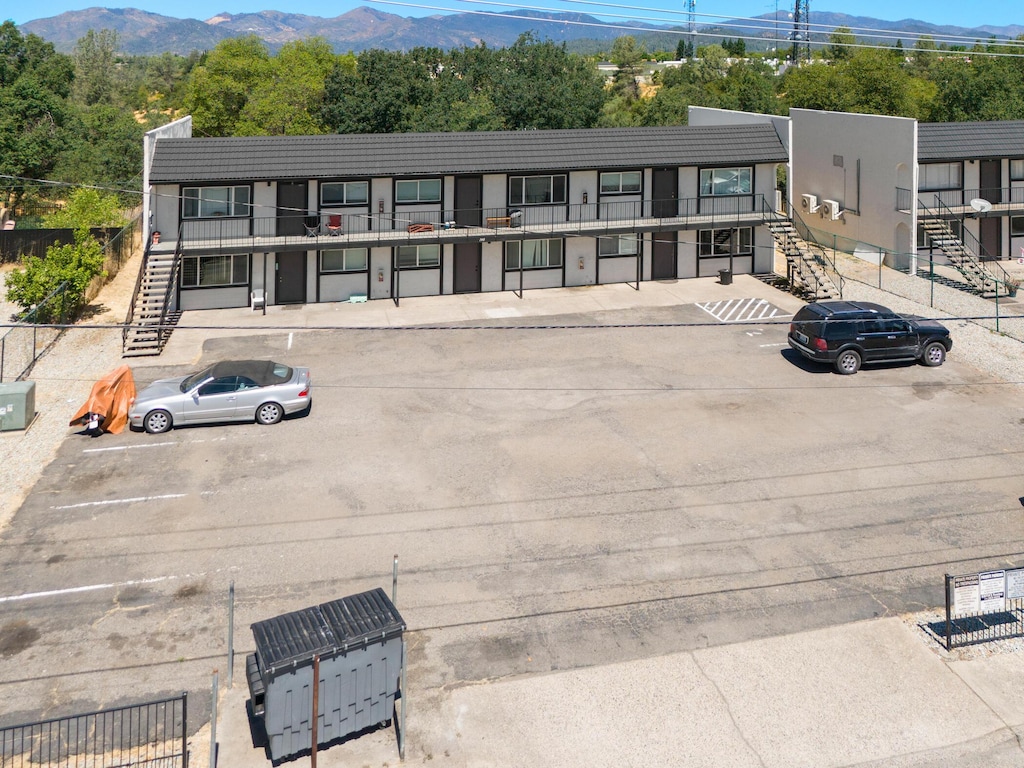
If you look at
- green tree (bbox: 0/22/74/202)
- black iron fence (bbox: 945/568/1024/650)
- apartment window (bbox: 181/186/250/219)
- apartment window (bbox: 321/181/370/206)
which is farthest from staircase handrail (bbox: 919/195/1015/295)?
green tree (bbox: 0/22/74/202)

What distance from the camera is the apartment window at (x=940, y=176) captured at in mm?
38281

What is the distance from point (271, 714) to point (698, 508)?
9.84 meters

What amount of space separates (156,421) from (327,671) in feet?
41.3

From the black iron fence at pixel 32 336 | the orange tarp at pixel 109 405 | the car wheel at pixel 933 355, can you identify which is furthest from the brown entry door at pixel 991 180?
the black iron fence at pixel 32 336

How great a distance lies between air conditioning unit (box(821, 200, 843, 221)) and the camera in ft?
132

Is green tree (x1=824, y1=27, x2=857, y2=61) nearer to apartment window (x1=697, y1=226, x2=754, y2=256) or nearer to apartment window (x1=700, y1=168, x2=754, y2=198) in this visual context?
apartment window (x1=700, y1=168, x2=754, y2=198)

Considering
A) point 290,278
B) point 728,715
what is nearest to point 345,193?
point 290,278

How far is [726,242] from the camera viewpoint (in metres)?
36.8

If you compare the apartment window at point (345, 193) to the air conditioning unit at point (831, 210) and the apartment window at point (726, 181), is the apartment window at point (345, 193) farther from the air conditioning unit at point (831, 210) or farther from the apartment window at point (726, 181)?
the air conditioning unit at point (831, 210)

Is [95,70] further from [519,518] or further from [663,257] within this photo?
[519,518]

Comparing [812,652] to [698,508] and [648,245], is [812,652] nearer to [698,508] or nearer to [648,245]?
[698,508]

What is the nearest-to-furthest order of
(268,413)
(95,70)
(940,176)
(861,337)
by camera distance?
1. (268,413)
2. (861,337)
3. (940,176)
4. (95,70)

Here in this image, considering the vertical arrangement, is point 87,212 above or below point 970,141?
below

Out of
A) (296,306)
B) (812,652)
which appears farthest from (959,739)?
(296,306)
